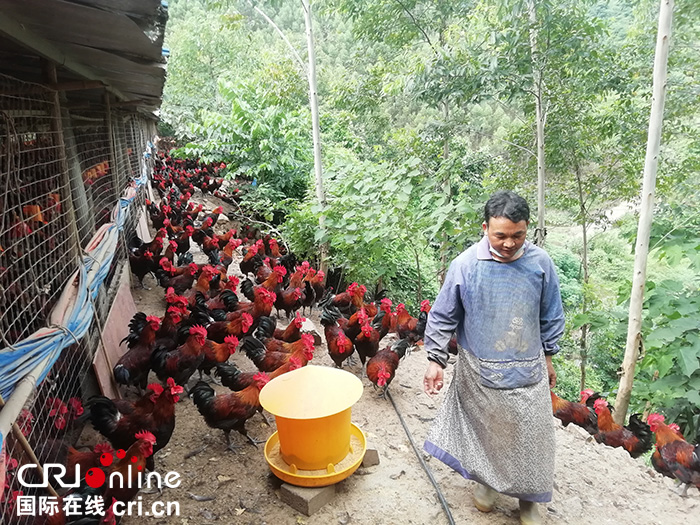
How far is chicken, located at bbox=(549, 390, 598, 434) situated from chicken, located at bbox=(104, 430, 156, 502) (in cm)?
403

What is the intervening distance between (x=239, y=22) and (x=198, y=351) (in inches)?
217

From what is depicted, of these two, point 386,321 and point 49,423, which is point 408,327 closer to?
point 386,321

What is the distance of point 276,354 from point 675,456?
3.83 m

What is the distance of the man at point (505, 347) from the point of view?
2404 mm

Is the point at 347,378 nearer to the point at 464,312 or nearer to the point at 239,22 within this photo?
the point at 464,312

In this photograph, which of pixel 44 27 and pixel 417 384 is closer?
pixel 44 27

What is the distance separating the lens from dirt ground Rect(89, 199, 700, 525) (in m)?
2.78

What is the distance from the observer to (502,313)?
7.92ft

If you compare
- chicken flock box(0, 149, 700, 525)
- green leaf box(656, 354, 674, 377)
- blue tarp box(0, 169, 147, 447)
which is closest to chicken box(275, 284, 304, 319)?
chicken flock box(0, 149, 700, 525)

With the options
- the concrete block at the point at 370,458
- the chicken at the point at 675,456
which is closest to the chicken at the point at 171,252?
the concrete block at the point at 370,458

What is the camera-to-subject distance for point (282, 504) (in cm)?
284

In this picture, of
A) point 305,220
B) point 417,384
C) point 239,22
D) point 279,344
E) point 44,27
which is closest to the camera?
point 44,27

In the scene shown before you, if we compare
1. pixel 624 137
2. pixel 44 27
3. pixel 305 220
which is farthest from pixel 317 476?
pixel 624 137

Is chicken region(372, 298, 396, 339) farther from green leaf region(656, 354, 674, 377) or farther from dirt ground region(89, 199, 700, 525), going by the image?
green leaf region(656, 354, 674, 377)
